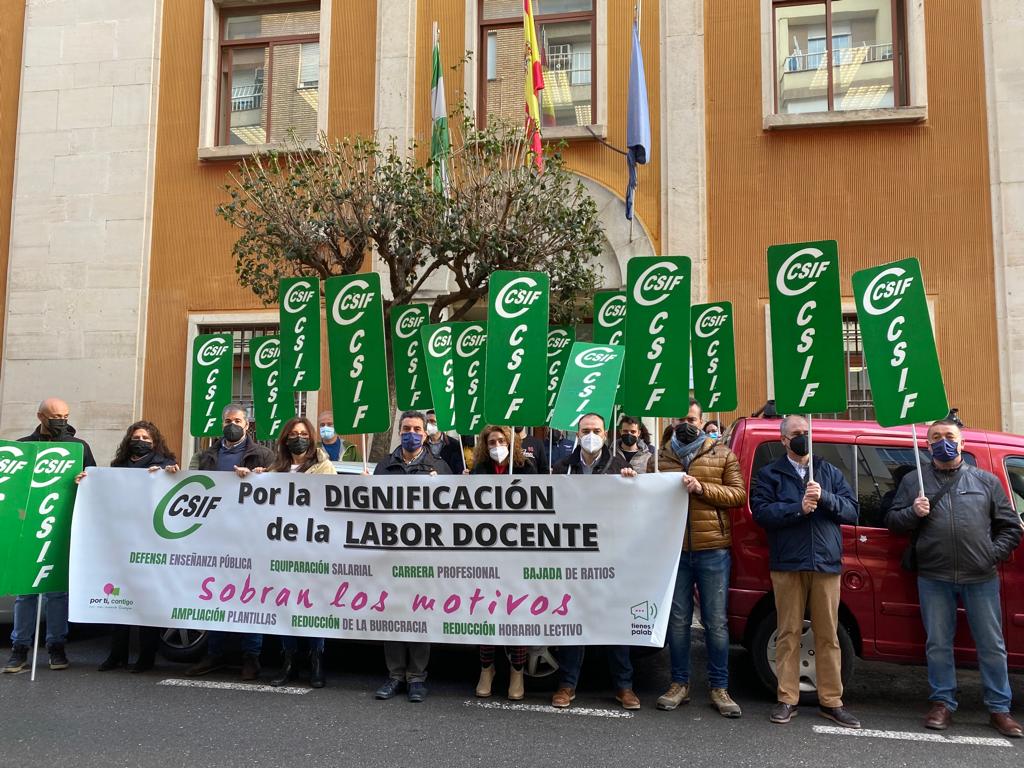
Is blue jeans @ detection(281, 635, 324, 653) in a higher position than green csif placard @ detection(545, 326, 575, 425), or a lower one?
lower

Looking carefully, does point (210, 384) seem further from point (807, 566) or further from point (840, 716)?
point (840, 716)

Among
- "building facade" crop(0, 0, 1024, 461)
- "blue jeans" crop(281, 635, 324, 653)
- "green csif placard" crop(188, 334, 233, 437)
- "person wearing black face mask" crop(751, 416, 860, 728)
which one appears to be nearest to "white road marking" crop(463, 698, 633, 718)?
"person wearing black face mask" crop(751, 416, 860, 728)

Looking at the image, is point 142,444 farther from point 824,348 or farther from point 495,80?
point 495,80

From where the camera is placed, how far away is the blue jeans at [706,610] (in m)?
5.50

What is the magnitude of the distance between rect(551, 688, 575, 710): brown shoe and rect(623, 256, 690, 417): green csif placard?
184 cm

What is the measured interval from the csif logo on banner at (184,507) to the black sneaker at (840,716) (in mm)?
4256

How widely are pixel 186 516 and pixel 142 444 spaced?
864 mm

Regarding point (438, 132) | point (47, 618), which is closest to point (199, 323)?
point (438, 132)

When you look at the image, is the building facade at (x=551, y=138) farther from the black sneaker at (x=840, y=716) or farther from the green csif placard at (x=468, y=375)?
the black sneaker at (x=840, y=716)

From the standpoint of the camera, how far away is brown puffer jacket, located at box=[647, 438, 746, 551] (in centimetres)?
546

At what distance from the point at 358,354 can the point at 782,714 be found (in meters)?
3.69

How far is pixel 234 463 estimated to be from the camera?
672cm

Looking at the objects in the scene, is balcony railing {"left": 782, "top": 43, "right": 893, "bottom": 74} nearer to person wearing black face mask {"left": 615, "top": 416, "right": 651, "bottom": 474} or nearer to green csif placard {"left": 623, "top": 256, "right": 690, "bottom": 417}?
green csif placard {"left": 623, "top": 256, "right": 690, "bottom": 417}

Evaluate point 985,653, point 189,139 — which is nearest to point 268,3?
point 189,139
